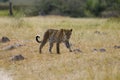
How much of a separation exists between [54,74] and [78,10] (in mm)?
52250

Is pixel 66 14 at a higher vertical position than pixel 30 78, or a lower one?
lower

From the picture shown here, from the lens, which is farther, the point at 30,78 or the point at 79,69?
the point at 79,69

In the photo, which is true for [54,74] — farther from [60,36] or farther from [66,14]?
[66,14]

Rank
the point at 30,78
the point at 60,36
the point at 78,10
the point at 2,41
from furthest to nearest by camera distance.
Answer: the point at 78,10, the point at 2,41, the point at 60,36, the point at 30,78

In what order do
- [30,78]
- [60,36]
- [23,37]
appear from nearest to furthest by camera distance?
[30,78] → [60,36] → [23,37]

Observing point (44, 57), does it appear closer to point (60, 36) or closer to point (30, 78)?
point (60, 36)

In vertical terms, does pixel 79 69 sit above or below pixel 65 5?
above

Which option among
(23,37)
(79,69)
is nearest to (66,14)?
(23,37)

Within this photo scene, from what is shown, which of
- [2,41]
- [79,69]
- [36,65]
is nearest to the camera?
[79,69]

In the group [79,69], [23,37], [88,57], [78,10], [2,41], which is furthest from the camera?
[78,10]

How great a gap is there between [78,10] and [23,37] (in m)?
40.7

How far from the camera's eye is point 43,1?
67.4 m

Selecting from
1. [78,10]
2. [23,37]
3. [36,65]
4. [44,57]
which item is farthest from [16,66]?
[78,10]

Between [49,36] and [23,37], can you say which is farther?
[23,37]
